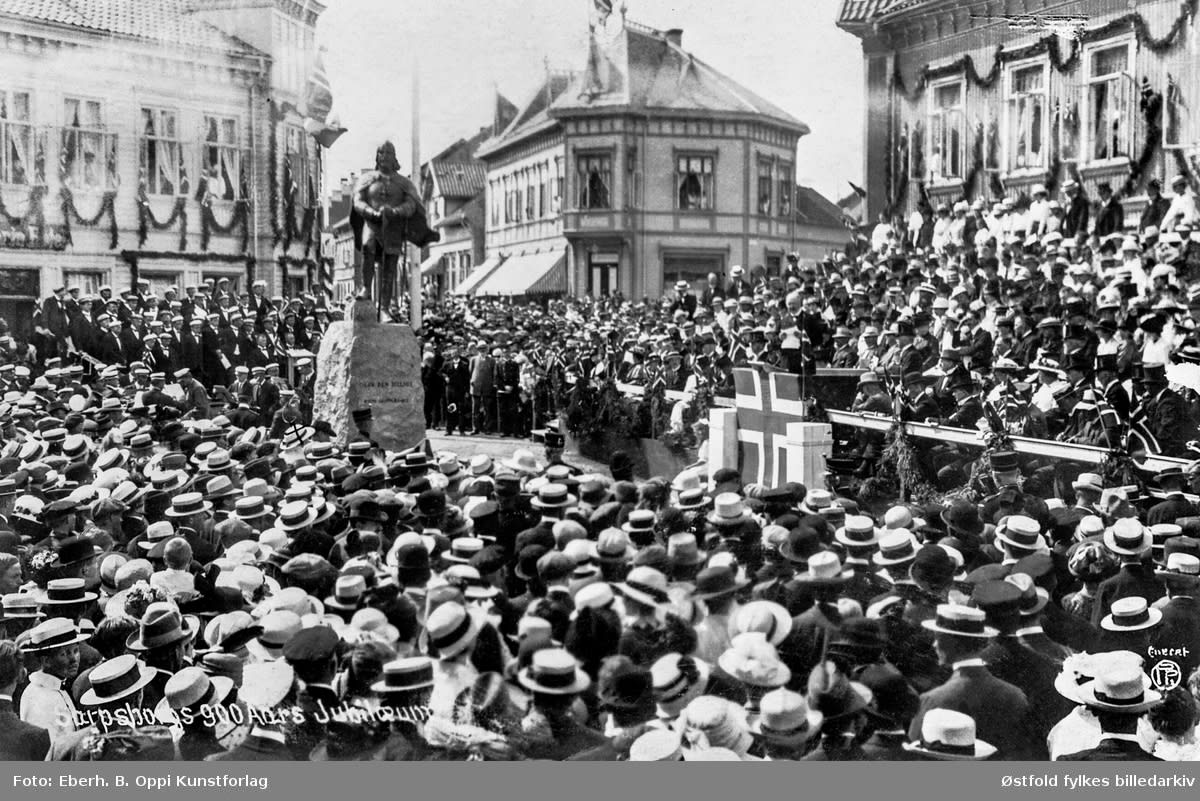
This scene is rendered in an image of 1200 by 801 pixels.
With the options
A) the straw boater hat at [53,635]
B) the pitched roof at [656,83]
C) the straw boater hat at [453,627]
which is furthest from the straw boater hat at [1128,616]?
the straw boater hat at [53,635]

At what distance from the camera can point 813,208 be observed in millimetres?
7387

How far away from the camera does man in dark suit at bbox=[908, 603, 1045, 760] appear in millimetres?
4602

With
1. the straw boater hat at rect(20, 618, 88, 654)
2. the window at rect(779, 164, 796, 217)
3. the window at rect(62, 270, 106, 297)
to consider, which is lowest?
the straw boater hat at rect(20, 618, 88, 654)

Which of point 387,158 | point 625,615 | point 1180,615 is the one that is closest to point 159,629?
point 625,615

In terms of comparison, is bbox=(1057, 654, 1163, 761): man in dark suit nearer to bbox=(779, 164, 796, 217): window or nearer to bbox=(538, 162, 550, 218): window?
bbox=(779, 164, 796, 217): window

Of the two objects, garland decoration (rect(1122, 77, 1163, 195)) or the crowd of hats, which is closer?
the crowd of hats

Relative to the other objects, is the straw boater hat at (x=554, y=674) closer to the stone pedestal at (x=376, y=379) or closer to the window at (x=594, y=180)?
the stone pedestal at (x=376, y=379)

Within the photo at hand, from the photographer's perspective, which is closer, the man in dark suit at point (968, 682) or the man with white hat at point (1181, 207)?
the man in dark suit at point (968, 682)

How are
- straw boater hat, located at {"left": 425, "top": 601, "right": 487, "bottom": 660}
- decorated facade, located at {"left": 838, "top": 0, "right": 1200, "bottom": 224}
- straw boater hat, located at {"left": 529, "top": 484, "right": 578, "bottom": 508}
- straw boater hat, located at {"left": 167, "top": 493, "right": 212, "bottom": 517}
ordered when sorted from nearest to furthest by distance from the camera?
1. straw boater hat, located at {"left": 425, "top": 601, "right": 487, "bottom": 660}
2. straw boater hat, located at {"left": 529, "top": 484, "right": 578, "bottom": 508}
3. straw boater hat, located at {"left": 167, "top": 493, "right": 212, "bottom": 517}
4. decorated facade, located at {"left": 838, "top": 0, "right": 1200, "bottom": 224}

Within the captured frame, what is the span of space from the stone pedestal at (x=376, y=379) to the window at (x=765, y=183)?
8.18ft

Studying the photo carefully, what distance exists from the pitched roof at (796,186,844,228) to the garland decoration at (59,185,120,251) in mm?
4380

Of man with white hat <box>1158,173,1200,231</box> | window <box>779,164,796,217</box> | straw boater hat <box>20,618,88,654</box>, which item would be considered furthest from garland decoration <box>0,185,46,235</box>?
man with white hat <box>1158,173,1200,231</box>

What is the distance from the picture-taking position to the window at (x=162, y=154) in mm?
7578

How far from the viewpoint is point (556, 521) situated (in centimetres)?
541
